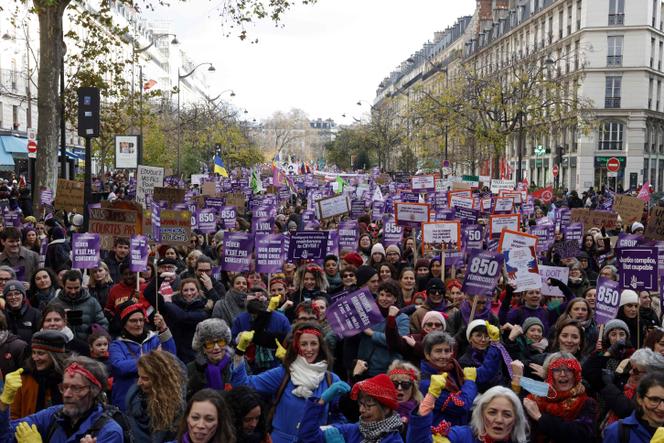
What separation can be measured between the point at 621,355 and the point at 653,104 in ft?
195

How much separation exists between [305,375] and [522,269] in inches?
175

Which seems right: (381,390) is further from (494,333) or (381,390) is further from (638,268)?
(638,268)

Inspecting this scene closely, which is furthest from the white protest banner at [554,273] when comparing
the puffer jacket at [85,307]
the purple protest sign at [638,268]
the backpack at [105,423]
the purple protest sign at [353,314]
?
the backpack at [105,423]

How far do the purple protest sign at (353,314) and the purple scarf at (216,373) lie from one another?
1.10 meters

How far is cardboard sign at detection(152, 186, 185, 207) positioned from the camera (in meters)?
17.2

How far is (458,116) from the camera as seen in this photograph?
38.0m

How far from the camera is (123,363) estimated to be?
18.6 feet

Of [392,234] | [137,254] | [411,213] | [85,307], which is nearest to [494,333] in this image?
[85,307]

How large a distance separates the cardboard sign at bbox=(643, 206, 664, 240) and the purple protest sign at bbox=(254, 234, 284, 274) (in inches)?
218

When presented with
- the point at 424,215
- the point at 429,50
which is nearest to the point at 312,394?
the point at 424,215

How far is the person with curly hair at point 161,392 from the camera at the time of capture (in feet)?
16.1

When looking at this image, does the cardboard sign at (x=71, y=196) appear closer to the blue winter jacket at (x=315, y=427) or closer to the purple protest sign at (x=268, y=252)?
the purple protest sign at (x=268, y=252)

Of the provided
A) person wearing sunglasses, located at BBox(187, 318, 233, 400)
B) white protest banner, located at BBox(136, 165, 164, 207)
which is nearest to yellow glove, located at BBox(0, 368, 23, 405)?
person wearing sunglasses, located at BBox(187, 318, 233, 400)

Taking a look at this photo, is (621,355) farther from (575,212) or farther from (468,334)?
(575,212)
